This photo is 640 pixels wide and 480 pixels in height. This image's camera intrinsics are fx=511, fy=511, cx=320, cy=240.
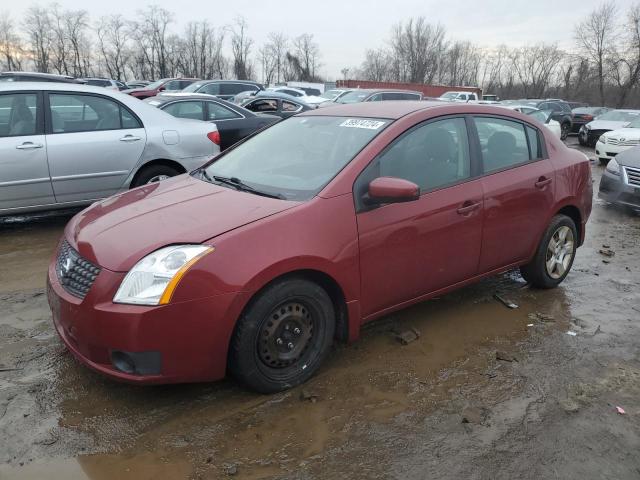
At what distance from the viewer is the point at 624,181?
25.5ft

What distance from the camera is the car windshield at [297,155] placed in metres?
3.20

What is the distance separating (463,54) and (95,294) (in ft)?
271

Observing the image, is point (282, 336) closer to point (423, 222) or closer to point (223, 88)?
point (423, 222)

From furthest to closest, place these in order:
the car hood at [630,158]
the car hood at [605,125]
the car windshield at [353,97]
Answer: the car hood at [605,125], the car windshield at [353,97], the car hood at [630,158]

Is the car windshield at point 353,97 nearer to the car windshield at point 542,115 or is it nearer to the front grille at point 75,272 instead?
the car windshield at point 542,115

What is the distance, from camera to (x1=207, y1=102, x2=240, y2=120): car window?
30.7ft

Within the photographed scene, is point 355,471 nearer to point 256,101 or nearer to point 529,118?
point 529,118

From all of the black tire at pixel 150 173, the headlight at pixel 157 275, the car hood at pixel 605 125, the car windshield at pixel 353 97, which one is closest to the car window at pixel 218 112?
the black tire at pixel 150 173

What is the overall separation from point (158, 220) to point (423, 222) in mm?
1644

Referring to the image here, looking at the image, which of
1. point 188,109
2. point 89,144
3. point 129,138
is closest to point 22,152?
point 89,144

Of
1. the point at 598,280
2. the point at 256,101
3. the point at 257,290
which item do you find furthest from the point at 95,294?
the point at 256,101

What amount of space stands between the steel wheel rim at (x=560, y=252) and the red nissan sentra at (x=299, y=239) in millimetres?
159

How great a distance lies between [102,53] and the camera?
2660 inches

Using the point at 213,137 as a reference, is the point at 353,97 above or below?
above
